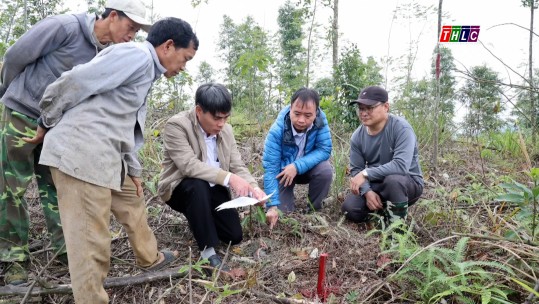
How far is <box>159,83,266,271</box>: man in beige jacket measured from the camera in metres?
2.44

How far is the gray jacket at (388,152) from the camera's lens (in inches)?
119

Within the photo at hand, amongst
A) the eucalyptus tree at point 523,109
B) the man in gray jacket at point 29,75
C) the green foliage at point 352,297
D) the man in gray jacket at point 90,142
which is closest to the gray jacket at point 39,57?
the man in gray jacket at point 29,75

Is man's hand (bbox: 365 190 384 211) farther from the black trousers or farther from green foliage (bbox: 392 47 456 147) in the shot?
green foliage (bbox: 392 47 456 147)

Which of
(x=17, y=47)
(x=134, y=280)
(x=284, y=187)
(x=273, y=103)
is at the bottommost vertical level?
(x=134, y=280)

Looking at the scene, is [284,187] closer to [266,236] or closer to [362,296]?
[266,236]

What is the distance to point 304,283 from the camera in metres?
2.17

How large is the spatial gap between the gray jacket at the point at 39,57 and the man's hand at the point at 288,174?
165 cm

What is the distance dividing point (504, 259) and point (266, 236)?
1.45 meters

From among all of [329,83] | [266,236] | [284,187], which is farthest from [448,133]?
[266,236]

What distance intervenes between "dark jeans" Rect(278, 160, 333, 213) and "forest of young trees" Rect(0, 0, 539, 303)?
0.17 meters

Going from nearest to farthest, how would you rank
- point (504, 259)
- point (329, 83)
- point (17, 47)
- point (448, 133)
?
1. point (504, 259)
2. point (17, 47)
3. point (448, 133)
4. point (329, 83)

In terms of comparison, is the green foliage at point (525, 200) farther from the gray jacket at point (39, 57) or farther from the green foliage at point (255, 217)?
the gray jacket at point (39, 57)

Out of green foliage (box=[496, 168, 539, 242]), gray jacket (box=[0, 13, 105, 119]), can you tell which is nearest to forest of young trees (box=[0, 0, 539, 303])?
green foliage (box=[496, 168, 539, 242])

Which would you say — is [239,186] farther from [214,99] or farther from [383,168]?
[383,168]
